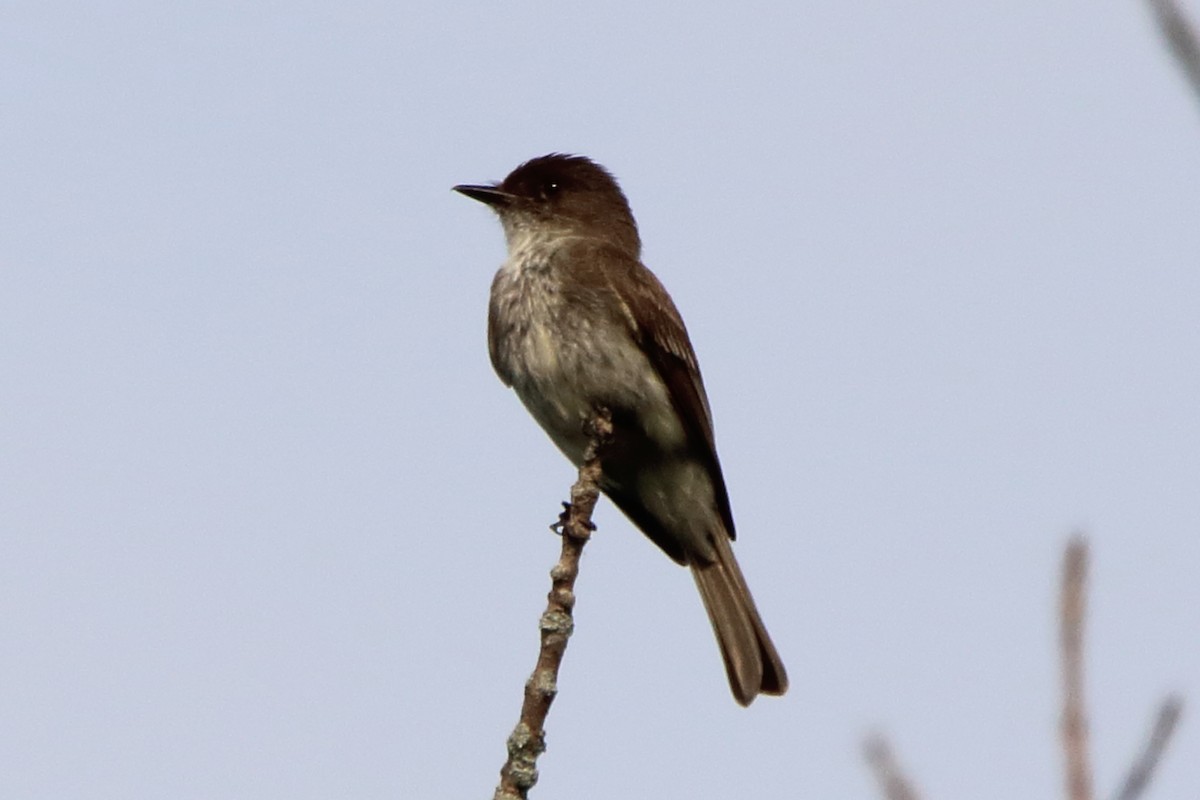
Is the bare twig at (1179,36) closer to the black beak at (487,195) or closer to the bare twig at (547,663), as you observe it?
the bare twig at (547,663)

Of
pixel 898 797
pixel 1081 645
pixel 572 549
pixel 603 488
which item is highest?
pixel 603 488

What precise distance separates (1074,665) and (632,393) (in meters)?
5.03

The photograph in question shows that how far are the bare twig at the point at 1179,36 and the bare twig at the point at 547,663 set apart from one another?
1878mm

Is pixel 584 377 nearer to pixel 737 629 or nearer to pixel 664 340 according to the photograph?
pixel 664 340

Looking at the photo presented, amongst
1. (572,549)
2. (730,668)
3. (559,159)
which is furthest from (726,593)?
(572,549)

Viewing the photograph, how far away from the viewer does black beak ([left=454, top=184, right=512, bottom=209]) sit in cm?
800

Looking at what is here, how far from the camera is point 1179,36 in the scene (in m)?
1.42

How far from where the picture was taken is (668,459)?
22.6 ft

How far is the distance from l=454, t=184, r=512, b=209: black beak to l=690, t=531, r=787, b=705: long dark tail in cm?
199

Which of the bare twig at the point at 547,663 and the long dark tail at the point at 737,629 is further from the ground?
the long dark tail at the point at 737,629

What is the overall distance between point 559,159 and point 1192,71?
7.00 metres

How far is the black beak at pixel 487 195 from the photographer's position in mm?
7996

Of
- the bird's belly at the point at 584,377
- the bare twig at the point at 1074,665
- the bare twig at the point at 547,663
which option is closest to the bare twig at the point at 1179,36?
the bare twig at the point at 1074,665

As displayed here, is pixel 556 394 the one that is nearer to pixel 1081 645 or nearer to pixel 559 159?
pixel 559 159
